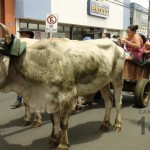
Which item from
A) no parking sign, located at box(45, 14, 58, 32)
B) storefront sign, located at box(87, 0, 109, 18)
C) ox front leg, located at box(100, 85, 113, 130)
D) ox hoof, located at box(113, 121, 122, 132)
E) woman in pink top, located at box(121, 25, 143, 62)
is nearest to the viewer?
ox hoof, located at box(113, 121, 122, 132)

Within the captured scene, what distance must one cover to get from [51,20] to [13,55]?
7.63m

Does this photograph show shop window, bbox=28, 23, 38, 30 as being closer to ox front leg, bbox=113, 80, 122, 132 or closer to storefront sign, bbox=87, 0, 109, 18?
storefront sign, bbox=87, 0, 109, 18

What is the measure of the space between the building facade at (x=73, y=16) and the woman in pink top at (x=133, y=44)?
10.3 meters

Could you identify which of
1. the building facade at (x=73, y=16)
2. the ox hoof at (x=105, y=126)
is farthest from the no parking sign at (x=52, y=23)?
the building facade at (x=73, y=16)

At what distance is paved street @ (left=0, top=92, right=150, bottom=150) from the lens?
17.9ft

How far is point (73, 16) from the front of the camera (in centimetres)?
2409

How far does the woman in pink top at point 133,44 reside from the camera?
26.7 feet

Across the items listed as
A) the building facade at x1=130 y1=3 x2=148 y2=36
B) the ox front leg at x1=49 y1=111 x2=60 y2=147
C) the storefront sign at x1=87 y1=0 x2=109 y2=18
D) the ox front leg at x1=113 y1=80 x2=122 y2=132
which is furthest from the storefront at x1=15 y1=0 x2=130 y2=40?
the ox front leg at x1=49 y1=111 x2=60 y2=147

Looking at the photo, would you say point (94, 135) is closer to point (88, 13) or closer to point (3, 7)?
point (3, 7)

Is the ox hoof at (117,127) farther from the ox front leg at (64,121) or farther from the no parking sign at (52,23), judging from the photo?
the no parking sign at (52,23)

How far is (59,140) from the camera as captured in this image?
5.57 m

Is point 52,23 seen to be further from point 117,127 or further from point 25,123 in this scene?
point 117,127

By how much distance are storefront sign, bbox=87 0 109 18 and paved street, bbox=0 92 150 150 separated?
62.5ft

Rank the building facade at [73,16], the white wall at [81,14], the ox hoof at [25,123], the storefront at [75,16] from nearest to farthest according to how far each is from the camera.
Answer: the ox hoof at [25,123]
the building facade at [73,16]
the storefront at [75,16]
the white wall at [81,14]
